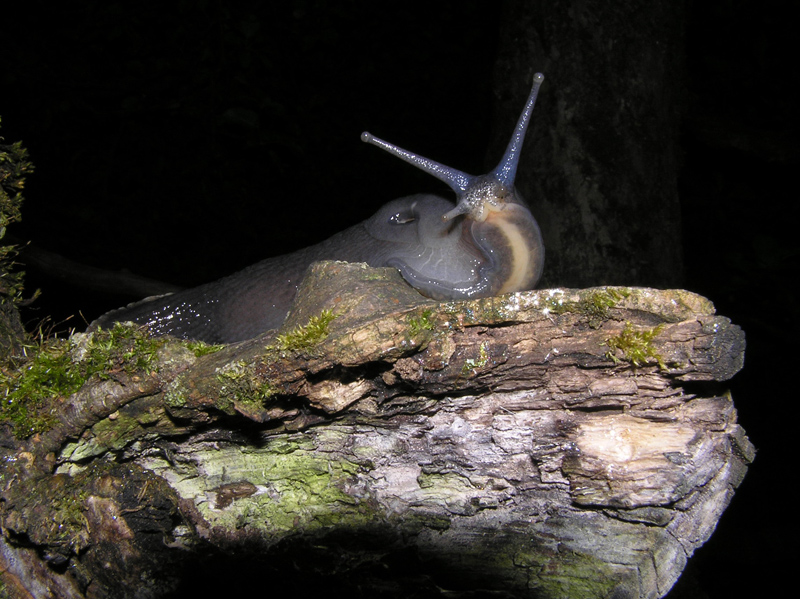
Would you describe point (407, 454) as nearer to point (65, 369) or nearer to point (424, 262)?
point (65, 369)

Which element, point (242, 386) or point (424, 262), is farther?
point (424, 262)

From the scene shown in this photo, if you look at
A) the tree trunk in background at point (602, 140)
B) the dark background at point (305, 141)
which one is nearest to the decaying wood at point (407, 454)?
the tree trunk in background at point (602, 140)

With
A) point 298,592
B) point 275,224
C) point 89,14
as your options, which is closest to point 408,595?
point 298,592

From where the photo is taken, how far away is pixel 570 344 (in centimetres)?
151

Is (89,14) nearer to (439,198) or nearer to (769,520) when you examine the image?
(439,198)

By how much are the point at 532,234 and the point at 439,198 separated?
0.69 m

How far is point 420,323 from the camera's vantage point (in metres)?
1.50

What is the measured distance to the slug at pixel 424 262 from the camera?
2984mm

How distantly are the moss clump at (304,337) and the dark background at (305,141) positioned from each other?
119 inches

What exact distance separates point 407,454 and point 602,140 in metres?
2.79

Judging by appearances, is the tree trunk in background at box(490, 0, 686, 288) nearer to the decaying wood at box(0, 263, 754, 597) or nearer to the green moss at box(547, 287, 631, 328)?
the decaying wood at box(0, 263, 754, 597)

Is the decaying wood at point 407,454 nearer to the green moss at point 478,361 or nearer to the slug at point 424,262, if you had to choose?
the green moss at point 478,361

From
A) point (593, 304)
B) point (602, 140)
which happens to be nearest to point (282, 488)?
point (593, 304)

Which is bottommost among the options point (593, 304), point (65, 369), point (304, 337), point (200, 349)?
point (65, 369)
